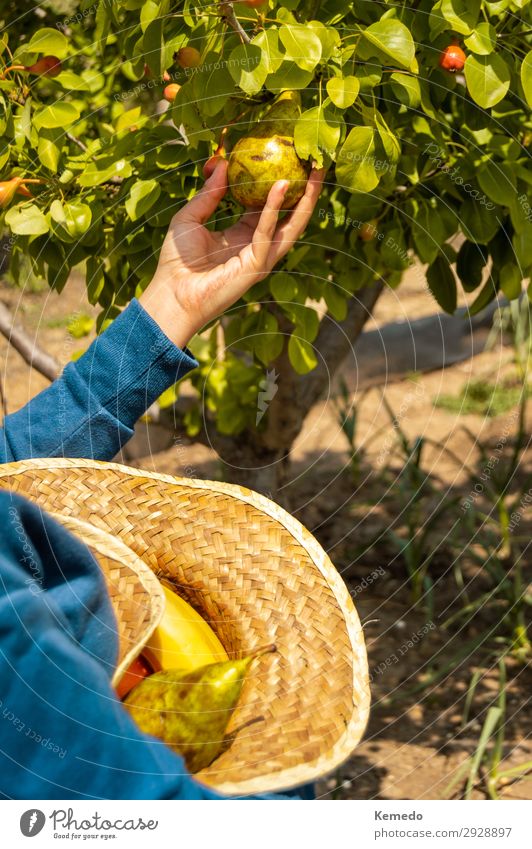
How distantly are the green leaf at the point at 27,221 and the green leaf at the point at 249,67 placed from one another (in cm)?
37

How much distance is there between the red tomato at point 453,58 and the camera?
45.8 inches

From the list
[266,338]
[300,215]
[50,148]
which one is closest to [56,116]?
[50,148]

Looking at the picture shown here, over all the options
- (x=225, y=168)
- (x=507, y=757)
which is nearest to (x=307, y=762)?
(x=225, y=168)

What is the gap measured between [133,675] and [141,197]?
631 millimetres

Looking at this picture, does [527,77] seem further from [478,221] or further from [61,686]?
[61,686]

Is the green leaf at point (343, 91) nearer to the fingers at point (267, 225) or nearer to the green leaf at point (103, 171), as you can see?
the fingers at point (267, 225)

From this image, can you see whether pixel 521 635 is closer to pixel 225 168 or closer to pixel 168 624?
pixel 168 624

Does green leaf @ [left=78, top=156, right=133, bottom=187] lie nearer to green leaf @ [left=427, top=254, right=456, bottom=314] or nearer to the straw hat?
the straw hat

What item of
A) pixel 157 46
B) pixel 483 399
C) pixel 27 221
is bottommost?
pixel 483 399

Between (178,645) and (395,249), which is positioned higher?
(395,249)

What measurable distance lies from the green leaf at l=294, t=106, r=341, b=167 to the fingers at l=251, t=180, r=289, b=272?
2.7 inches

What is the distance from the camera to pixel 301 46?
104cm

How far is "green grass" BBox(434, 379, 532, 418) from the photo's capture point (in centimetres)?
376

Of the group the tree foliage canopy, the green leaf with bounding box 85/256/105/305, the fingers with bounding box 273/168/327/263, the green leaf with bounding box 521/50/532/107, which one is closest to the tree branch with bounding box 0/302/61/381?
the tree foliage canopy
